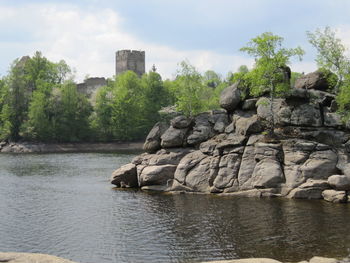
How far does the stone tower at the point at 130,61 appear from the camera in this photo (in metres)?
145

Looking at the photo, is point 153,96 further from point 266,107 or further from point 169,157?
point 266,107

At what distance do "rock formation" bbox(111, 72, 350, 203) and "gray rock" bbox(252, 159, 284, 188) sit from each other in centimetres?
8

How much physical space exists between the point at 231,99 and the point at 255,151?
7627 millimetres

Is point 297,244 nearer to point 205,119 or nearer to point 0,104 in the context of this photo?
point 205,119

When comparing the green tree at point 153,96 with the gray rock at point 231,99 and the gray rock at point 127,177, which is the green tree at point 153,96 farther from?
the gray rock at point 127,177

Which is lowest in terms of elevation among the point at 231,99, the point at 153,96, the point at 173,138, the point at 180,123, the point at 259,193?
the point at 259,193

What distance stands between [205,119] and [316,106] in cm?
1095

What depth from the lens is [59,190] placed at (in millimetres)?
39719

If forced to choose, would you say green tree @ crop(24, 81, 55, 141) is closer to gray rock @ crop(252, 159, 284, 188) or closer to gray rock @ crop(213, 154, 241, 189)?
gray rock @ crop(213, 154, 241, 189)

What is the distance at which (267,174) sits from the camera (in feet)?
114

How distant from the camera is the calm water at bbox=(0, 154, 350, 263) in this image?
20.7m

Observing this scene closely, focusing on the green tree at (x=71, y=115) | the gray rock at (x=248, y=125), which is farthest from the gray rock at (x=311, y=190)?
the green tree at (x=71, y=115)

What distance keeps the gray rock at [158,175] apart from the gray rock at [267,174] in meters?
8.08

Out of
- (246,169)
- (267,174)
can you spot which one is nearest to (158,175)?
(246,169)
